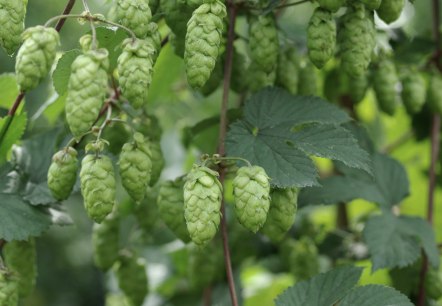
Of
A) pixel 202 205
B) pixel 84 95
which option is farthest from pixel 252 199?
pixel 84 95

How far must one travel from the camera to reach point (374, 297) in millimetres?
1766

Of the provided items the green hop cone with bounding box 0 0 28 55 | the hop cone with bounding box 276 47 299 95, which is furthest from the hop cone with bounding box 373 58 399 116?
the green hop cone with bounding box 0 0 28 55


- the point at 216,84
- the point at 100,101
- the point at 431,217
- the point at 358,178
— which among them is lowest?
the point at 431,217

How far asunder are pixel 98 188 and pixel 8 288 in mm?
384

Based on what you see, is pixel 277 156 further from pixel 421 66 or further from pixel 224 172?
pixel 421 66

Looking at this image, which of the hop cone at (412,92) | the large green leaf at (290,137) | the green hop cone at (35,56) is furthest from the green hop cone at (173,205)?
the hop cone at (412,92)

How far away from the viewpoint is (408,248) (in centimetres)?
210

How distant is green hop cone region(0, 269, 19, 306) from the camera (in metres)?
1.79

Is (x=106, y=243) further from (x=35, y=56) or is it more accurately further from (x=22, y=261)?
(x=35, y=56)

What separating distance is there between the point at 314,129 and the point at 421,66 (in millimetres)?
850

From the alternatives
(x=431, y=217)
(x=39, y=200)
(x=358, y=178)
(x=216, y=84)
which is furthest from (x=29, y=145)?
(x=431, y=217)

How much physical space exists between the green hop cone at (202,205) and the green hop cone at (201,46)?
7.1 inches

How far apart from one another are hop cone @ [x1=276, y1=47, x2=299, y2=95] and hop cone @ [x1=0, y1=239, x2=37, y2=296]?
741mm

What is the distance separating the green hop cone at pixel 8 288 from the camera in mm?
1794
